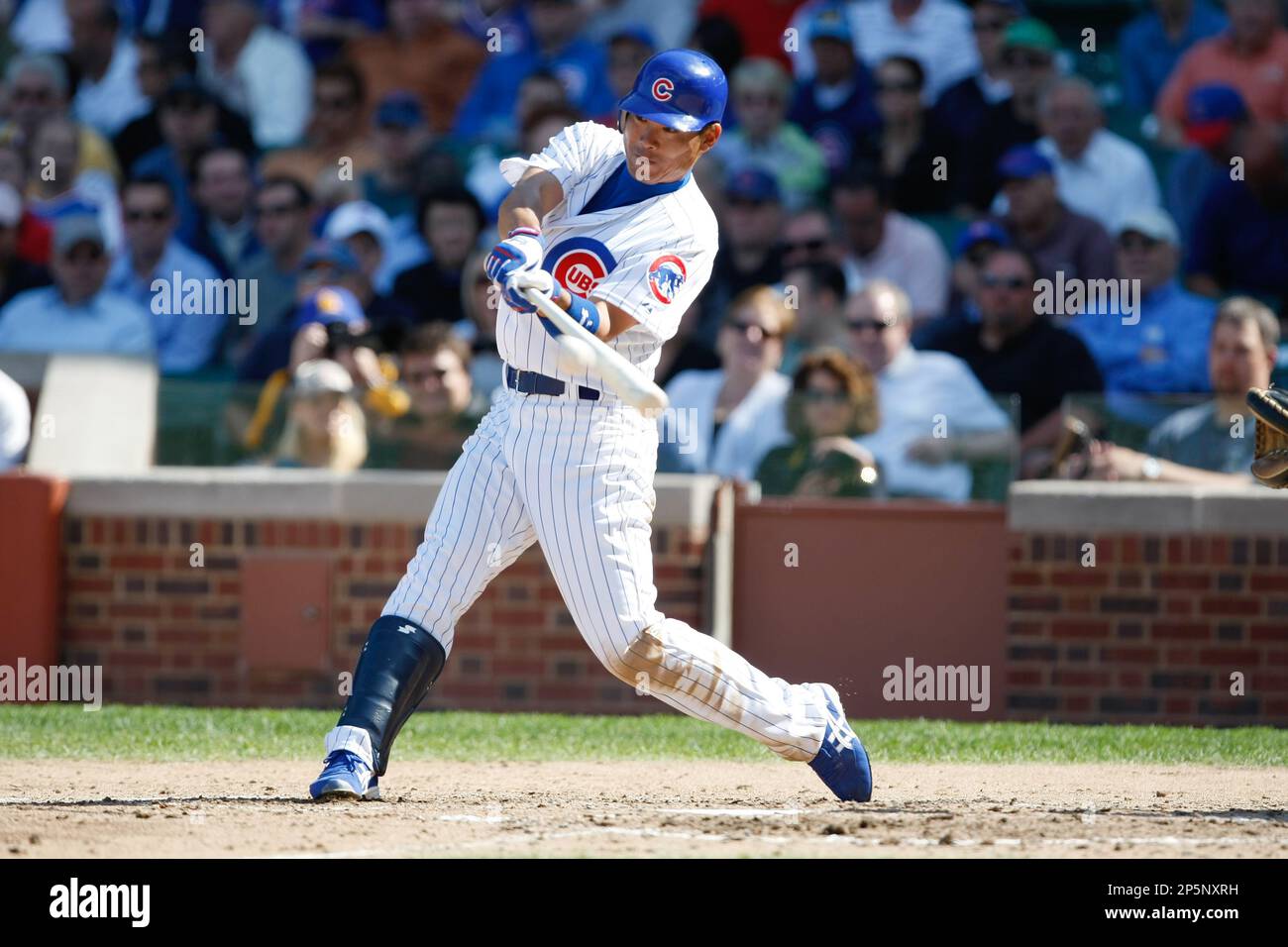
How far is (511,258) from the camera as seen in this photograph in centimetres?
444

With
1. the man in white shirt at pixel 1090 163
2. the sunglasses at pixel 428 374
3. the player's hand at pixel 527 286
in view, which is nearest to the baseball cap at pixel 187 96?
the sunglasses at pixel 428 374

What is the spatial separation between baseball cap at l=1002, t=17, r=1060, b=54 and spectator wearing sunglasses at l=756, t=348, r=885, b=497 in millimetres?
3231

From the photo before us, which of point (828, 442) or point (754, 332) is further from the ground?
point (754, 332)

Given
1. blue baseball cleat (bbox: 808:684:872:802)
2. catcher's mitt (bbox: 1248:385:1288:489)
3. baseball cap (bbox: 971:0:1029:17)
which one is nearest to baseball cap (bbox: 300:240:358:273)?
baseball cap (bbox: 971:0:1029:17)

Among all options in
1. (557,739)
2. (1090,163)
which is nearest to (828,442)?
(557,739)

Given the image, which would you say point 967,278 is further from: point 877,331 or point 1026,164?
point 877,331

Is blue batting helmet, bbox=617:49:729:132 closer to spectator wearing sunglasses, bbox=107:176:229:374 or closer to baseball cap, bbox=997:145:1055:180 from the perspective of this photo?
baseball cap, bbox=997:145:1055:180

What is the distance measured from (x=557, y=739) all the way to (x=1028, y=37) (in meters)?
5.45

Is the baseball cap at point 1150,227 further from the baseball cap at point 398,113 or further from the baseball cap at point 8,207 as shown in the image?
the baseball cap at point 8,207

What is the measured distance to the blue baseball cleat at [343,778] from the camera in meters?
4.76

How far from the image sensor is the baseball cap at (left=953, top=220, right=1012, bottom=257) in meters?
9.48

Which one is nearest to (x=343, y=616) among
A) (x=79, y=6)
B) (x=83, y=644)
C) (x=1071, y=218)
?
(x=83, y=644)

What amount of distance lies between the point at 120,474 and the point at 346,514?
3.34 ft

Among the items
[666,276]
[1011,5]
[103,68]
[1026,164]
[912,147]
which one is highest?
[1011,5]
